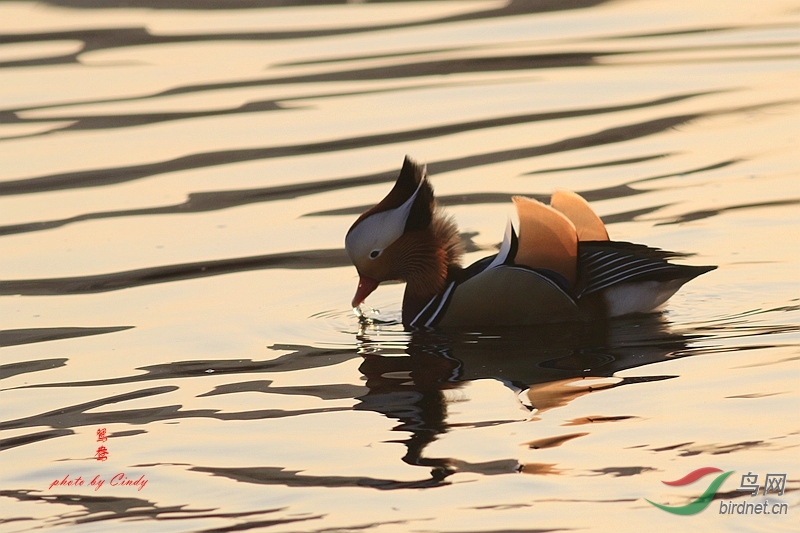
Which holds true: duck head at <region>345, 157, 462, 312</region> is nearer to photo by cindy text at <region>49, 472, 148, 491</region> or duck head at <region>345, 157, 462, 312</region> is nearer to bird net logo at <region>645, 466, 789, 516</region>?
photo by cindy text at <region>49, 472, 148, 491</region>

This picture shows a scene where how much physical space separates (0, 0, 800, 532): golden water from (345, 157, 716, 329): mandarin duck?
17 centimetres

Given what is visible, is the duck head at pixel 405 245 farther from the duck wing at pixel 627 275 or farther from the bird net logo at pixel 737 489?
the bird net logo at pixel 737 489

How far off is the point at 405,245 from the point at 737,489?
3.26 meters

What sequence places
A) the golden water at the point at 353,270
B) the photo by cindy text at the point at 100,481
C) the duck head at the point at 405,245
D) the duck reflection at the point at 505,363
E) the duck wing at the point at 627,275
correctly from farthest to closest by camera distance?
the duck head at the point at 405,245, the duck wing at the point at 627,275, the duck reflection at the point at 505,363, the photo by cindy text at the point at 100,481, the golden water at the point at 353,270

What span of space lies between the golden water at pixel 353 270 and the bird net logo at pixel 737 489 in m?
0.04

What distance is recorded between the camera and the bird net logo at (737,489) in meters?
5.06


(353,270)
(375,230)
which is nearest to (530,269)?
(375,230)

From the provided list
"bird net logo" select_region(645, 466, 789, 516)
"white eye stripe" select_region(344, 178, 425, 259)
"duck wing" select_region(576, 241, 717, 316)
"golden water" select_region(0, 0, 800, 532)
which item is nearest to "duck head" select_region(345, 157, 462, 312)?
"white eye stripe" select_region(344, 178, 425, 259)

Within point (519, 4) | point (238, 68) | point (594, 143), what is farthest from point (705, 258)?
point (519, 4)

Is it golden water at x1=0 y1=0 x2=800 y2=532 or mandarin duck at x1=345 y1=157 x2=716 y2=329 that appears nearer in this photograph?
golden water at x1=0 y1=0 x2=800 y2=532

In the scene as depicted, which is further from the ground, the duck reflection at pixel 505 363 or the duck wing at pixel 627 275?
the duck wing at pixel 627 275

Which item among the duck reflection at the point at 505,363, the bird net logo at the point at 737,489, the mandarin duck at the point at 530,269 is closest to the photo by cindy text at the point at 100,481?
the duck reflection at the point at 505,363

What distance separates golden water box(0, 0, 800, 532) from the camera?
558cm

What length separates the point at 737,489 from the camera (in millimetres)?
5230
